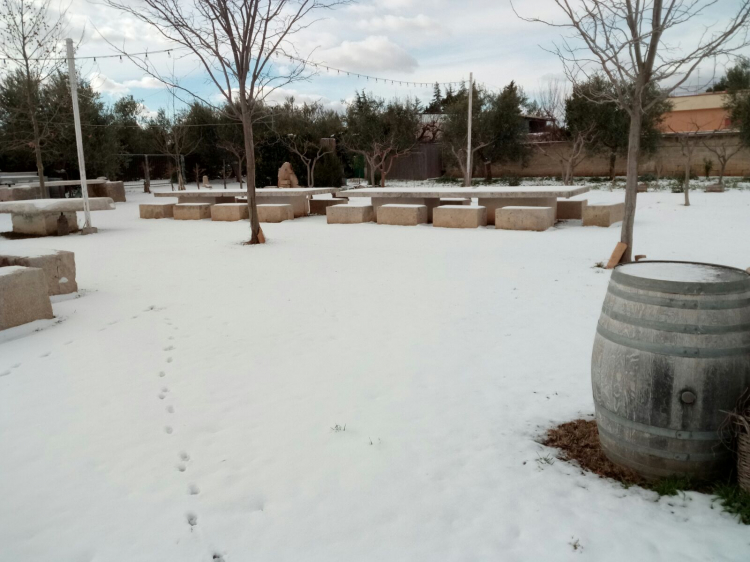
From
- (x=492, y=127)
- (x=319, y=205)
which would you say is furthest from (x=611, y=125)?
(x=319, y=205)

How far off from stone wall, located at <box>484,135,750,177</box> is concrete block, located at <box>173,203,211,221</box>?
17259 millimetres

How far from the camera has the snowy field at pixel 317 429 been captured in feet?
6.75

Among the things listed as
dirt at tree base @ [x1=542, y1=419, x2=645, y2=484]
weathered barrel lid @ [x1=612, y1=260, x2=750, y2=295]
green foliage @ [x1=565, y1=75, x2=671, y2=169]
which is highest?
green foliage @ [x1=565, y1=75, x2=671, y2=169]

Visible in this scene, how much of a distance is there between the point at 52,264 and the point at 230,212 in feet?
25.8

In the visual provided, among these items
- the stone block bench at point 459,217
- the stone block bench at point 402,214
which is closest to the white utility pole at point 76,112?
the stone block bench at point 402,214

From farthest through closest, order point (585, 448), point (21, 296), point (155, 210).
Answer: point (155, 210), point (21, 296), point (585, 448)

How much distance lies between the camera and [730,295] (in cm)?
207

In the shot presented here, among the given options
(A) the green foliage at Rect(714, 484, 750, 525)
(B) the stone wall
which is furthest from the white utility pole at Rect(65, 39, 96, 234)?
(B) the stone wall

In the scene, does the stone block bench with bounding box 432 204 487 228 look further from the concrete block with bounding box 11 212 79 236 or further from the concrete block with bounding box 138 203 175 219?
the concrete block with bounding box 11 212 79 236

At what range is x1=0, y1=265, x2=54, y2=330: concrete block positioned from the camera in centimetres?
451

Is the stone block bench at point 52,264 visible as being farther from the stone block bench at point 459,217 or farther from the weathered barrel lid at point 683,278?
the stone block bench at point 459,217

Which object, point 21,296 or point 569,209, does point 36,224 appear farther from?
point 569,209

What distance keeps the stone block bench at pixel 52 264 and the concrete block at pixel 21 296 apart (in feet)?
2.37

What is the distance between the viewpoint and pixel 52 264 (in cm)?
568
